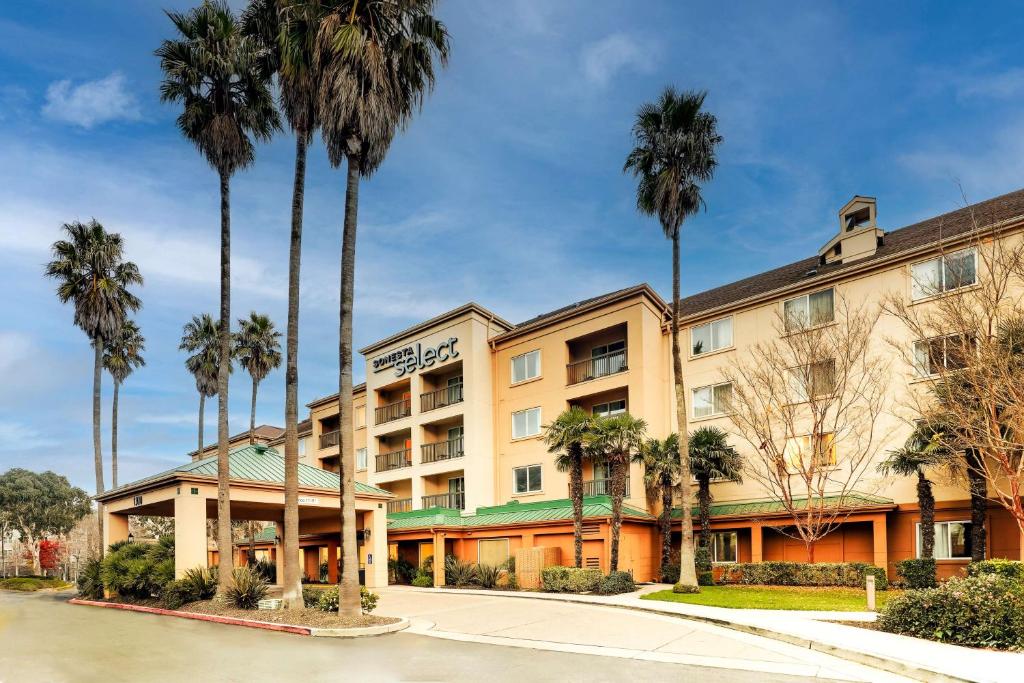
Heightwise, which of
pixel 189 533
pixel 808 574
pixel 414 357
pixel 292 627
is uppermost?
pixel 414 357

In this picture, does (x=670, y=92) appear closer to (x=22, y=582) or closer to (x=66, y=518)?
(x=22, y=582)

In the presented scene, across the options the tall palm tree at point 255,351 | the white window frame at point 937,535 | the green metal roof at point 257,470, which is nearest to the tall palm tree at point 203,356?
the tall palm tree at point 255,351

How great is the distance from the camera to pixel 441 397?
42438mm

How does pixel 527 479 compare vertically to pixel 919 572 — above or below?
above

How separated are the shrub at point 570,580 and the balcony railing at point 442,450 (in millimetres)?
12670

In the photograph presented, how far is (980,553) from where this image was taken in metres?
23.2

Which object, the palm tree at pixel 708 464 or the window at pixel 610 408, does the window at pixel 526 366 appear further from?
the palm tree at pixel 708 464

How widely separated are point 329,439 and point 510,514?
912 inches

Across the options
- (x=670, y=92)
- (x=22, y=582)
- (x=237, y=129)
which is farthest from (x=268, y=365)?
(x=670, y=92)

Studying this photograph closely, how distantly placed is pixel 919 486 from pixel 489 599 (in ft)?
50.0

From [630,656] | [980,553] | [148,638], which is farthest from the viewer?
[980,553]

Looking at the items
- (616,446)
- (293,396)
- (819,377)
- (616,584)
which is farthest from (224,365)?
(819,377)

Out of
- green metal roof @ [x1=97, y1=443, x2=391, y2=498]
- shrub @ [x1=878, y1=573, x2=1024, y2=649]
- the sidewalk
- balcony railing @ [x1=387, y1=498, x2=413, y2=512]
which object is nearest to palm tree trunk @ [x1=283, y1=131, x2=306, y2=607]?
green metal roof @ [x1=97, y1=443, x2=391, y2=498]

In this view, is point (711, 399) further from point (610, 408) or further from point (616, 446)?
point (616, 446)
